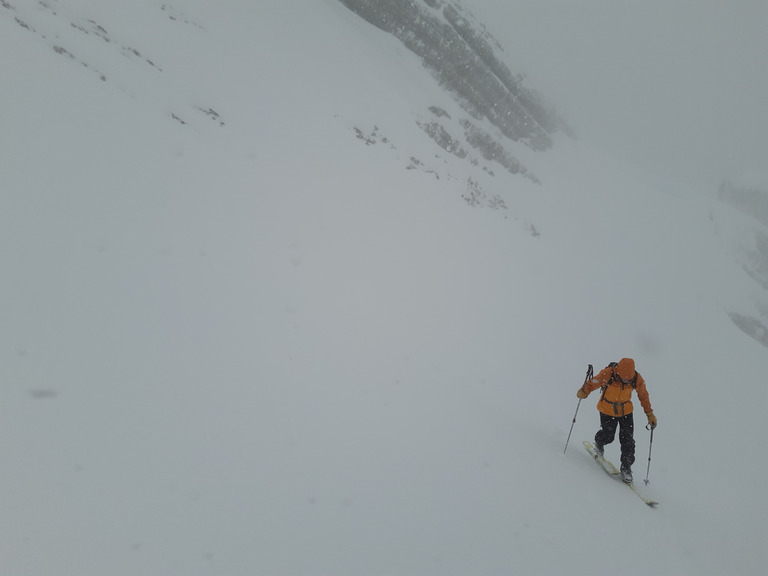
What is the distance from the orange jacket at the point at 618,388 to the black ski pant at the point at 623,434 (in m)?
0.23

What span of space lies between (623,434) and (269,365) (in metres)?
6.56

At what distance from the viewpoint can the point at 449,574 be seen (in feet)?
11.3

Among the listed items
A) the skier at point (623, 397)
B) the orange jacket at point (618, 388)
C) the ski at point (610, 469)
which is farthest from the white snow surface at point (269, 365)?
the orange jacket at point (618, 388)

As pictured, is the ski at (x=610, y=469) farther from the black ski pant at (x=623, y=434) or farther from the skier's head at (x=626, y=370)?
the skier's head at (x=626, y=370)

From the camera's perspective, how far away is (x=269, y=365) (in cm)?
508

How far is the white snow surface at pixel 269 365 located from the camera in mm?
3111

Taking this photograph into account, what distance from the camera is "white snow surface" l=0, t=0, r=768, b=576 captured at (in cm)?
311

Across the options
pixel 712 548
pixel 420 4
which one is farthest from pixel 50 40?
pixel 420 4

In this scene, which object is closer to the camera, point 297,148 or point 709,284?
point 297,148

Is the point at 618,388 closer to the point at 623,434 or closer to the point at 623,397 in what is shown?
the point at 623,397

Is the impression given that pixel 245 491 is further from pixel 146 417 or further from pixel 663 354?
pixel 663 354

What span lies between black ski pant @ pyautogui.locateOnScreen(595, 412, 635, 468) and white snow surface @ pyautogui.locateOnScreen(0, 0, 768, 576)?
0.53 m

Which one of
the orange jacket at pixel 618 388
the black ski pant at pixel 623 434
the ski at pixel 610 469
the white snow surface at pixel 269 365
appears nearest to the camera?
the white snow surface at pixel 269 365

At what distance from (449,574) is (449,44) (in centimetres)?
3805
